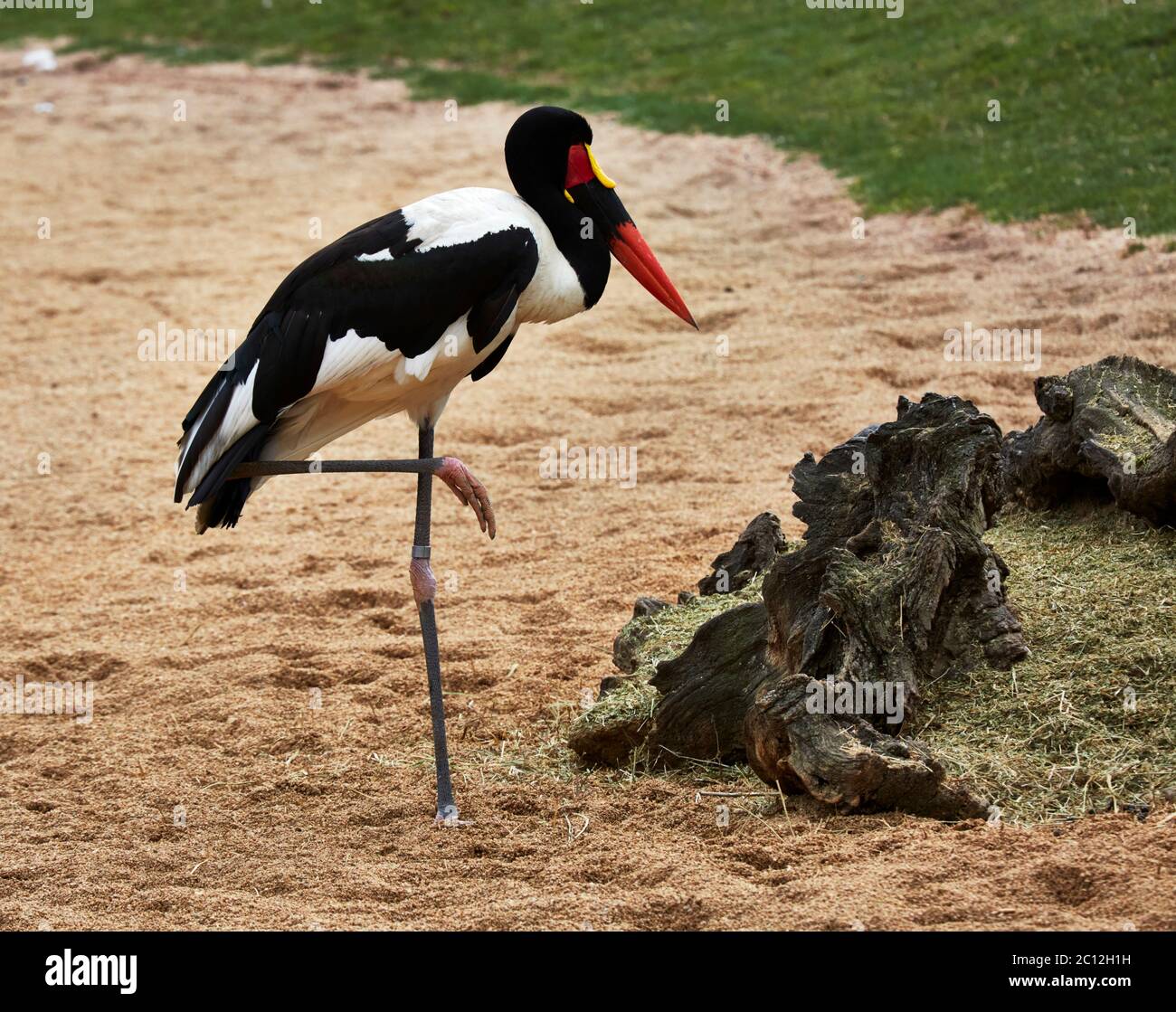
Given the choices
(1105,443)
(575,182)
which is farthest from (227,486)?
(1105,443)

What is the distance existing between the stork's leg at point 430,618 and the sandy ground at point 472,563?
93mm

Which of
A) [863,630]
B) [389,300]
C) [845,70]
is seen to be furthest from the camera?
[845,70]

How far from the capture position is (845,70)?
12305mm

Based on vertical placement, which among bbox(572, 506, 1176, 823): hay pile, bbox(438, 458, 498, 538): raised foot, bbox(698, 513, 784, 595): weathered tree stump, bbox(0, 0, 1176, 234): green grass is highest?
bbox(0, 0, 1176, 234): green grass

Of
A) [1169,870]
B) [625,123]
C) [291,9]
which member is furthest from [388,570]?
[291,9]

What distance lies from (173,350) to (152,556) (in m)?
2.86

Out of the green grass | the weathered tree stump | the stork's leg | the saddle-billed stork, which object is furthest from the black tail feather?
the green grass

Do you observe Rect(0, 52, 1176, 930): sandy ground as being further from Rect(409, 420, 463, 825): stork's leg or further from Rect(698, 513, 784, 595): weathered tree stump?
Rect(698, 513, 784, 595): weathered tree stump

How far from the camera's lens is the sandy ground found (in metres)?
3.08

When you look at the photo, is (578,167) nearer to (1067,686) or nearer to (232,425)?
(232,425)

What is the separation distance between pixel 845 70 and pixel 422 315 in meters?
9.47

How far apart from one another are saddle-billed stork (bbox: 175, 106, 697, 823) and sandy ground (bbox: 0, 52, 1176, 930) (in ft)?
1.61

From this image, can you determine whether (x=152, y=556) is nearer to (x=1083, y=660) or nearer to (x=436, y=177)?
(x=1083, y=660)
